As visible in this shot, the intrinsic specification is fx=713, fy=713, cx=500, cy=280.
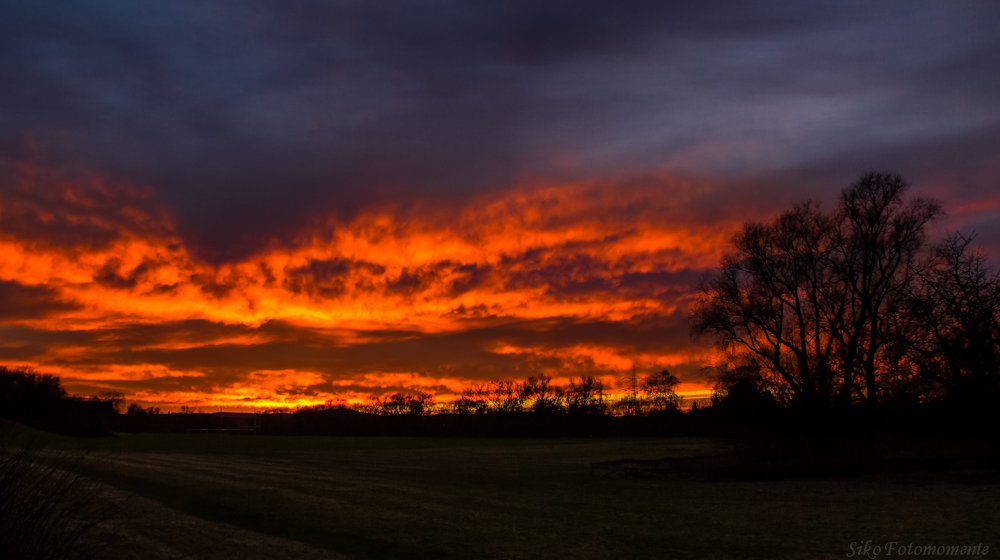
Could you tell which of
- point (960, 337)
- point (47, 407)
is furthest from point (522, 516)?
point (47, 407)

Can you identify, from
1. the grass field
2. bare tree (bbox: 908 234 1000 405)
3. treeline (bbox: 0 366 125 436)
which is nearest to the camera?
the grass field

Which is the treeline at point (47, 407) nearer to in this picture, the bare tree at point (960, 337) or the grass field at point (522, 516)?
the grass field at point (522, 516)

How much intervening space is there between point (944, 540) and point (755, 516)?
5061 millimetres

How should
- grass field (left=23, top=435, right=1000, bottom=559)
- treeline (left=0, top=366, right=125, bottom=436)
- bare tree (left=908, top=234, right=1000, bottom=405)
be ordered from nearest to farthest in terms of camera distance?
grass field (left=23, top=435, right=1000, bottom=559)
bare tree (left=908, top=234, right=1000, bottom=405)
treeline (left=0, top=366, right=125, bottom=436)

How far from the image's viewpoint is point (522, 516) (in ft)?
64.6

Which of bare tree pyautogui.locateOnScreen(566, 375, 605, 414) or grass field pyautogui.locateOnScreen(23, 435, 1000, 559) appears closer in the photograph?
grass field pyautogui.locateOnScreen(23, 435, 1000, 559)

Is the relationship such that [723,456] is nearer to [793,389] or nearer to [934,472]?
[793,389]

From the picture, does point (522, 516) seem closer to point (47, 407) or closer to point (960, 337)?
point (960, 337)

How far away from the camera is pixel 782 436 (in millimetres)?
37094

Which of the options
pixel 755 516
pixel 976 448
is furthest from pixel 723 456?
pixel 755 516

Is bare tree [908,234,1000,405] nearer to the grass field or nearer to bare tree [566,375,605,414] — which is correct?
the grass field

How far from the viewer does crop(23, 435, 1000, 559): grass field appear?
14.4 metres

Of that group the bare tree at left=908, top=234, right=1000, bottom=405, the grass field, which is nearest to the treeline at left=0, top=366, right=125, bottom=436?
the grass field

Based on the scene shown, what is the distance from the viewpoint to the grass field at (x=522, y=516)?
568 inches
